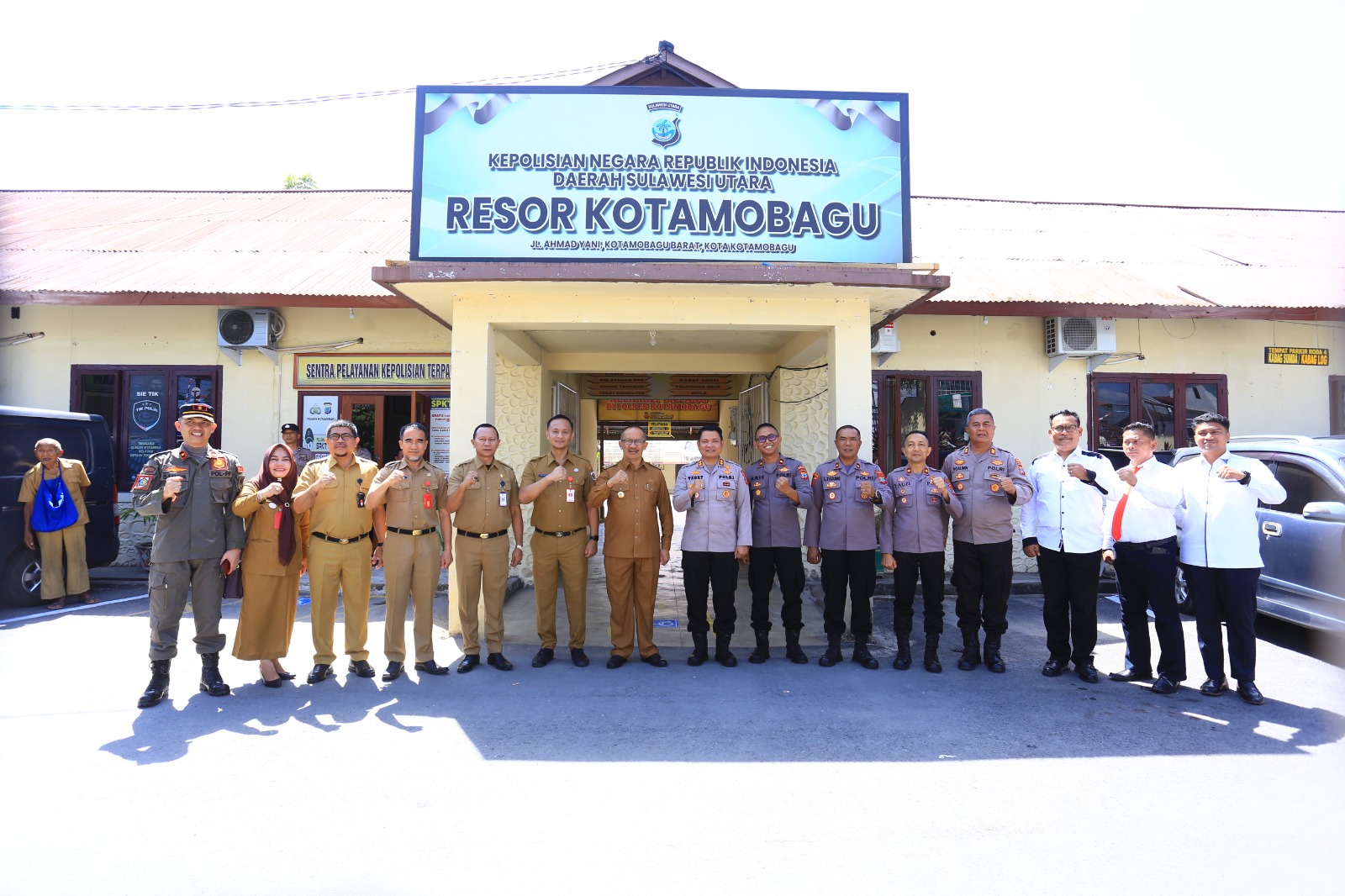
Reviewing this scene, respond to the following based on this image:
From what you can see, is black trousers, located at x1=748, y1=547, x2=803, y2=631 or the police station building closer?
black trousers, located at x1=748, y1=547, x2=803, y2=631

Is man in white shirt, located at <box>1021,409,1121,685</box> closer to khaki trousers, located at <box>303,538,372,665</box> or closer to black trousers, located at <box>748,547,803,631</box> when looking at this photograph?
black trousers, located at <box>748,547,803,631</box>

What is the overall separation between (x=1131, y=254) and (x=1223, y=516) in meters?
7.42

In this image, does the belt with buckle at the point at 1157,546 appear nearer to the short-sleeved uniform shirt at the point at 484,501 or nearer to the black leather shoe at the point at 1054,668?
the black leather shoe at the point at 1054,668

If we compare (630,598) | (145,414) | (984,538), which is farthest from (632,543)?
(145,414)

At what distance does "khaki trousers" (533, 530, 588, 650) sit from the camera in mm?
5055

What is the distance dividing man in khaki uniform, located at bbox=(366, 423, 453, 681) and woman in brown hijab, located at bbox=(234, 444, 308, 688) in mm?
586

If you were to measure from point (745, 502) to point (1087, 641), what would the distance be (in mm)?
2579

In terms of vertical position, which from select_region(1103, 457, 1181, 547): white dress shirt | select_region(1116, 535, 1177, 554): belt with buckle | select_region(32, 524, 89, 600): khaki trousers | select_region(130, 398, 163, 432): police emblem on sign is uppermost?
select_region(130, 398, 163, 432): police emblem on sign

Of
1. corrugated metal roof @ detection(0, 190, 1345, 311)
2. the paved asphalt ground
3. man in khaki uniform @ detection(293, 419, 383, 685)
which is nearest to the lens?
the paved asphalt ground

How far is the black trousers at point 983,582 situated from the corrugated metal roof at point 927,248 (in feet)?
11.5

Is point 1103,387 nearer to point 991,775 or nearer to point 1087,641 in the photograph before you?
point 1087,641

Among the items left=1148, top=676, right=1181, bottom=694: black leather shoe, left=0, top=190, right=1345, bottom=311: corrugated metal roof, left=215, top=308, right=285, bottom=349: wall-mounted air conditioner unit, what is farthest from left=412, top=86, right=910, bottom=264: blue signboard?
left=215, top=308, right=285, bottom=349: wall-mounted air conditioner unit

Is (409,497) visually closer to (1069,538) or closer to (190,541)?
(190,541)

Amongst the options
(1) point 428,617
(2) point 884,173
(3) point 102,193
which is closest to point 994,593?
(2) point 884,173
